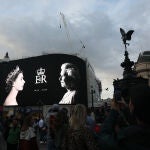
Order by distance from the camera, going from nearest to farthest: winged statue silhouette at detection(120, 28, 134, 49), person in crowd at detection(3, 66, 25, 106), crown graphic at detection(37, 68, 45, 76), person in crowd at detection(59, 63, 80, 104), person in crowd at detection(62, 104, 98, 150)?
person in crowd at detection(62, 104, 98, 150) → winged statue silhouette at detection(120, 28, 134, 49) → person in crowd at detection(59, 63, 80, 104) → crown graphic at detection(37, 68, 45, 76) → person in crowd at detection(3, 66, 25, 106)

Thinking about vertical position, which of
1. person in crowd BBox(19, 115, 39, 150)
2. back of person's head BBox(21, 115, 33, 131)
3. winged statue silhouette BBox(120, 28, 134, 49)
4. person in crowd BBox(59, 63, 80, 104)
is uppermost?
person in crowd BBox(59, 63, 80, 104)

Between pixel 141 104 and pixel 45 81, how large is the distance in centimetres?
7394

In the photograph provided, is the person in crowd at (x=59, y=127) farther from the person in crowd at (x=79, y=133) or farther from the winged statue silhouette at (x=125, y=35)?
the winged statue silhouette at (x=125, y=35)

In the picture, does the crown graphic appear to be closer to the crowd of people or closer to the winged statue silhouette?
the winged statue silhouette

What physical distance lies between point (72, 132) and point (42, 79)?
7132 cm

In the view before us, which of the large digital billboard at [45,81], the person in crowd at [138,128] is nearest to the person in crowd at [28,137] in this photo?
the person in crowd at [138,128]

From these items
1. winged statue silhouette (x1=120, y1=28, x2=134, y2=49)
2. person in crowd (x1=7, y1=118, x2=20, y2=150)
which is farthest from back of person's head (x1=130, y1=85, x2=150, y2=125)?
winged statue silhouette (x1=120, y1=28, x2=134, y2=49)

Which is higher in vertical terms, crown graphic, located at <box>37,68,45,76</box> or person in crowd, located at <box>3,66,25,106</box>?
crown graphic, located at <box>37,68,45,76</box>

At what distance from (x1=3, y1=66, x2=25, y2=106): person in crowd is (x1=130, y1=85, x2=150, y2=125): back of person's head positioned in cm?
7796

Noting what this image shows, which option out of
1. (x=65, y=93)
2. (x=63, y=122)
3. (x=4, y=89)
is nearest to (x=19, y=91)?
(x=4, y=89)

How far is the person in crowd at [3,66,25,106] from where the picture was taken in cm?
8119

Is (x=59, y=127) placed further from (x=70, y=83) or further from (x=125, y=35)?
(x=70, y=83)

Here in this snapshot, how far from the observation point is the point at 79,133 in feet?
19.7

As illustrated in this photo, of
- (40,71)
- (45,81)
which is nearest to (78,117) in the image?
(45,81)
